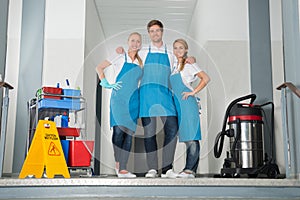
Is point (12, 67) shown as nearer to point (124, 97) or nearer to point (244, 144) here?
point (124, 97)

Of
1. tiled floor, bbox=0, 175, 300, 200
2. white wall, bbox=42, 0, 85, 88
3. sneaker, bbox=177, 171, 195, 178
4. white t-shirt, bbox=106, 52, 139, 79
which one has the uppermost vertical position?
white wall, bbox=42, 0, 85, 88

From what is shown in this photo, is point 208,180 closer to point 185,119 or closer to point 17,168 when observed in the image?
point 185,119

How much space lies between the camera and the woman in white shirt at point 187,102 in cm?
296

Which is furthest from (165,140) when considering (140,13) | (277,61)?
(140,13)

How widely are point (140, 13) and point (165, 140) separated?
2010 millimetres

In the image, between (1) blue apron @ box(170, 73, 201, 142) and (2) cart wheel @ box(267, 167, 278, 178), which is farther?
(2) cart wheel @ box(267, 167, 278, 178)

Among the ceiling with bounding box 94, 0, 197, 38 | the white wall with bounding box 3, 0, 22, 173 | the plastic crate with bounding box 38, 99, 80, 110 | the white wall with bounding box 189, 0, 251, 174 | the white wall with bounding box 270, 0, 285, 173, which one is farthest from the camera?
the ceiling with bounding box 94, 0, 197, 38

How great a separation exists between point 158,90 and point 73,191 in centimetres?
90

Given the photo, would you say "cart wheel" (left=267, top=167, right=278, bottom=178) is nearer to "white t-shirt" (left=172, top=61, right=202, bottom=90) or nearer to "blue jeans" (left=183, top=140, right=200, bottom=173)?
"blue jeans" (left=183, top=140, right=200, bottom=173)

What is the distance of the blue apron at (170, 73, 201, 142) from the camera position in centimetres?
297

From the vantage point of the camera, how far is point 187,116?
2.99 meters

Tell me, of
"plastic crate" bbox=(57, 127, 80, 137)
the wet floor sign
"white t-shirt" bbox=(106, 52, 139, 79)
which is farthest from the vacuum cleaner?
the wet floor sign

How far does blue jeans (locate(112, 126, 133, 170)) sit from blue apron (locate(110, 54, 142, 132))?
33mm

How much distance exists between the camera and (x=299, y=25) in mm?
2672
